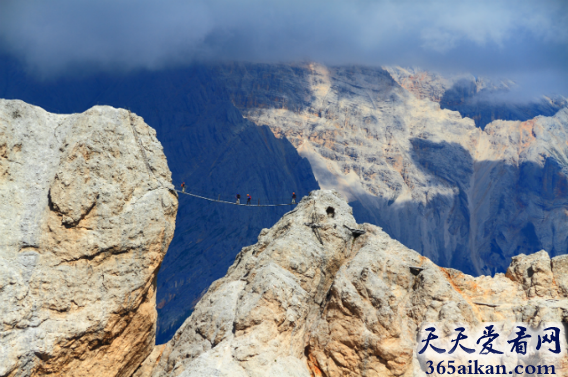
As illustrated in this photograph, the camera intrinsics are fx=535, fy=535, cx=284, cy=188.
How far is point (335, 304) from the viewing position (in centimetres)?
2811

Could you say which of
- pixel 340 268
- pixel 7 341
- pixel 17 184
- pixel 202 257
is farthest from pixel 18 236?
pixel 202 257

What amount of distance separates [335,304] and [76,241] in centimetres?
1361

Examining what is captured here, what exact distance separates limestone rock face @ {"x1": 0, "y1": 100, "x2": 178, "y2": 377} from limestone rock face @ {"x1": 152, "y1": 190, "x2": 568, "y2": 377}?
420cm

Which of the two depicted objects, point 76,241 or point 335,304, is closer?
point 76,241

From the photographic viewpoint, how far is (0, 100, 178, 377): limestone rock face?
83.2ft

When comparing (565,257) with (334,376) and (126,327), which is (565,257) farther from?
(126,327)

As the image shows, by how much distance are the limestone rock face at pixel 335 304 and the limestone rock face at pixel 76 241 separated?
420 centimetres

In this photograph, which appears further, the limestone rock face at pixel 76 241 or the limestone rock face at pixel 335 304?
the limestone rock face at pixel 335 304

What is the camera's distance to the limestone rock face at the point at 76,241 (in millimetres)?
25359

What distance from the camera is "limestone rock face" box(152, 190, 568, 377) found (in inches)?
1029

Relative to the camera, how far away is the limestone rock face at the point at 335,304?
2614cm

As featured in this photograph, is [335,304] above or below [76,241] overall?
above

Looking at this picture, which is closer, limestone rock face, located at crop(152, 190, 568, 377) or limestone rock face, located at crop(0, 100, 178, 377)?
limestone rock face, located at crop(0, 100, 178, 377)

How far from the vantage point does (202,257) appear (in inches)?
7633
